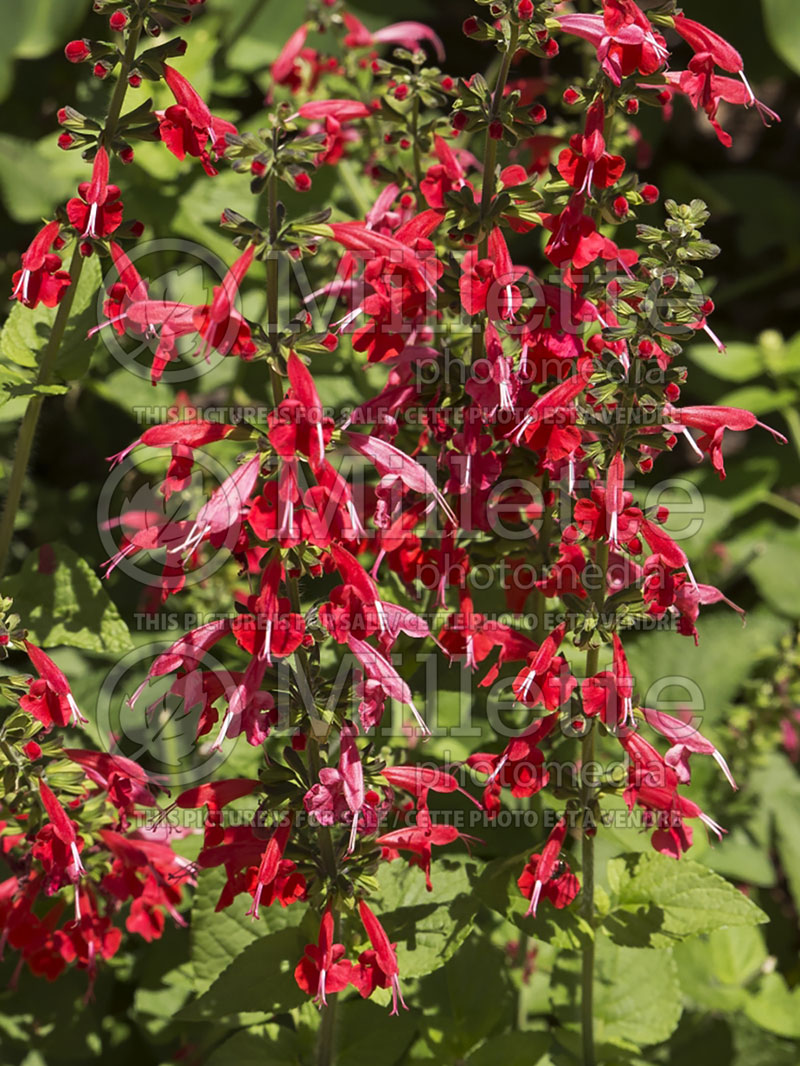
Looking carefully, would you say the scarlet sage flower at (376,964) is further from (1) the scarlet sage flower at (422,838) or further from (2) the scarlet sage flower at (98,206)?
(2) the scarlet sage flower at (98,206)

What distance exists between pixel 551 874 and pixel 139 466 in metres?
1.52

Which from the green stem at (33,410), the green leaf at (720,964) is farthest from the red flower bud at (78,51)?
the green leaf at (720,964)

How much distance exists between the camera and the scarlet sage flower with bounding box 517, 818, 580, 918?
173cm

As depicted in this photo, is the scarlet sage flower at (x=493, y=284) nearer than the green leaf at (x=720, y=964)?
Yes

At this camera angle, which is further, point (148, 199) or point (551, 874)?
point (148, 199)

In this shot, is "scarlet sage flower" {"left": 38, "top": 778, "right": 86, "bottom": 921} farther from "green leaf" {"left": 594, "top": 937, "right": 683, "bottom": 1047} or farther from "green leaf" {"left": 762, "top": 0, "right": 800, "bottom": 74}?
"green leaf" {"left": 762, "top": 0, "right": 800, "bottom": 74}

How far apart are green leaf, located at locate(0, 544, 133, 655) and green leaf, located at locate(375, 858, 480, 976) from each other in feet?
1.99

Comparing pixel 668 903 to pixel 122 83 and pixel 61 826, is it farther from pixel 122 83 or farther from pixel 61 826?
pixel 122 83

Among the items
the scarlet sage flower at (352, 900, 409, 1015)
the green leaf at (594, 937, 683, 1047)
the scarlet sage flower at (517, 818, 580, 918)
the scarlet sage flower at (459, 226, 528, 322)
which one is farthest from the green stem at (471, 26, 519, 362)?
the green leaf at (594, 937, 683, 1047)

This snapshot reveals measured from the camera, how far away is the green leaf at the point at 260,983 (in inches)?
70.0

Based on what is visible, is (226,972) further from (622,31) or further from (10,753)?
(622,31)

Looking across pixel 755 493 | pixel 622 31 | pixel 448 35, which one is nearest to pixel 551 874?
pixel 622 31

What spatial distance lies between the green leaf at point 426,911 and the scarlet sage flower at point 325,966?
0.54ft

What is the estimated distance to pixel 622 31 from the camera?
148 cm
